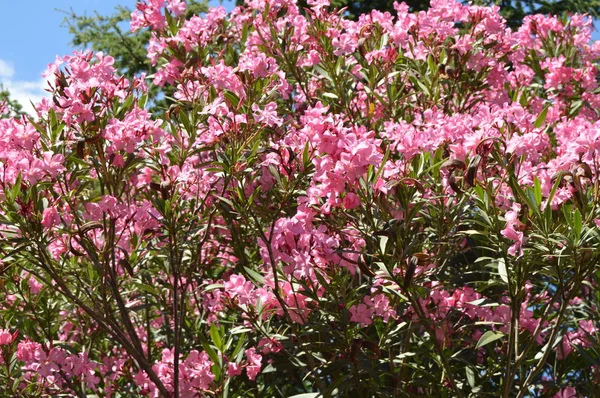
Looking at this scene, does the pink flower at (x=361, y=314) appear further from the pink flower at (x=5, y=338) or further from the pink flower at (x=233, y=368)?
the pink flower at (x=5, y=338)

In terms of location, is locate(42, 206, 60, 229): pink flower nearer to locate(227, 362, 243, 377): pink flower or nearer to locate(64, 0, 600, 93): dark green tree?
locate(227, 362, 243, 377): pink flower

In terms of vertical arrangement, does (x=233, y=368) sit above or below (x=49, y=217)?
below

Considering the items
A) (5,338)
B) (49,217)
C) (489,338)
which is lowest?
(489,338)

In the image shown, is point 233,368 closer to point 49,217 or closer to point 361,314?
point 361,314

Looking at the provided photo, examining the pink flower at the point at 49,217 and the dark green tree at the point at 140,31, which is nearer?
the pink flower at the point at 49,217

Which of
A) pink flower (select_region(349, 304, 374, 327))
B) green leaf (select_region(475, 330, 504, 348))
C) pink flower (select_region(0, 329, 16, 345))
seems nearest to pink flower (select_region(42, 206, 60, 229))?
pink flower (select_region(0, 329, 16, 345))

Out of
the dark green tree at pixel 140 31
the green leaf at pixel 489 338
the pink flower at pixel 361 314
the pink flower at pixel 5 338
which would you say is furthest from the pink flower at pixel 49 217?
the dark green tree at pixel 140 31

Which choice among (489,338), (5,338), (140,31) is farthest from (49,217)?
(140,31)

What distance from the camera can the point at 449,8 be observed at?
3.57 m

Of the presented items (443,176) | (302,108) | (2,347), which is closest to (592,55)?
(302,108)

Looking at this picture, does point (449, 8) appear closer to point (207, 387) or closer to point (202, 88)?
point (202, 88)

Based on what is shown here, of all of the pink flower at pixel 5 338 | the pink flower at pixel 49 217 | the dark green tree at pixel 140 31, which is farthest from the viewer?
the dark green tree at pixel 140 31

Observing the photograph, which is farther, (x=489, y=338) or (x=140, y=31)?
(x=140, y=31)

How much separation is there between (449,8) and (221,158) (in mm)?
1660
